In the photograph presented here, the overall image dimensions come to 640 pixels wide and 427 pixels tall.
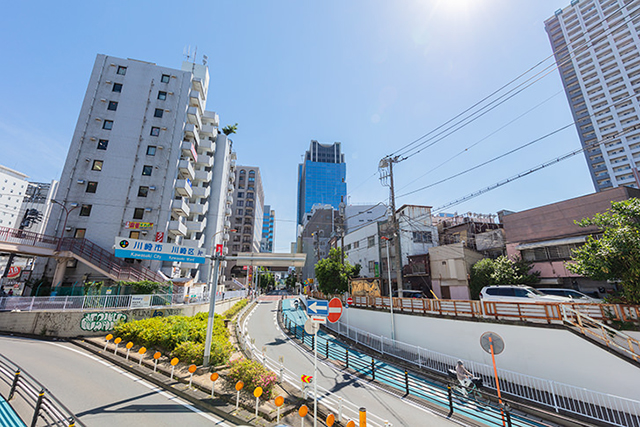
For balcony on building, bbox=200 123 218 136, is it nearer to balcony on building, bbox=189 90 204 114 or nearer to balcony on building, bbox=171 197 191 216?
balcony on building, bbox=189 90 204 114

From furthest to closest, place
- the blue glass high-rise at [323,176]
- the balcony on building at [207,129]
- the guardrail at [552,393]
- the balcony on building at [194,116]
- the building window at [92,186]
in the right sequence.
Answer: the blue glass high-rise at [323,176] < the balcony on building at [207,129] < the balcony on building at [194,116] < the building window at [92,186] < the guardrail at [552,393]

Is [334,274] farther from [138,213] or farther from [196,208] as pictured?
[138,213]

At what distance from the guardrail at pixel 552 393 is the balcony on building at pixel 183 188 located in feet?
103

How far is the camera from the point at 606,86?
217 ft

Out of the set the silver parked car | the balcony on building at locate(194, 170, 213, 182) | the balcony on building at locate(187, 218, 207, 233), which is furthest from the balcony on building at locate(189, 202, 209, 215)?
the silver parked car

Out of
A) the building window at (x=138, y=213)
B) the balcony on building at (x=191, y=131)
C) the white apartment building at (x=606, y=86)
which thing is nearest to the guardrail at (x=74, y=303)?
the building window at (x=138, y=213)

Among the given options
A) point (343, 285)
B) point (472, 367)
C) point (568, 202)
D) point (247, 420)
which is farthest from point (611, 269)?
point (343, 285)

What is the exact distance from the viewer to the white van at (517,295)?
14.3 m

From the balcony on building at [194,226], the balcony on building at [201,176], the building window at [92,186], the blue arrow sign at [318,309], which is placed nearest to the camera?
the blue arrow sign at [318,309]

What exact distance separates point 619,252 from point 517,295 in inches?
201

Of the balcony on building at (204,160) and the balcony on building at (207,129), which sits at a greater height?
the balcony on building at (207,129)

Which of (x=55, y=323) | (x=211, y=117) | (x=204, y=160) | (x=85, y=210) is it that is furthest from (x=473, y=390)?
(x=211, y=117)

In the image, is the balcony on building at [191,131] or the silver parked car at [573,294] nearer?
the silver parked car at [573,294]

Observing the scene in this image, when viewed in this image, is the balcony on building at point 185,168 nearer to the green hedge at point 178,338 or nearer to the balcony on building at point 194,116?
the balcony on building at point 194,116
